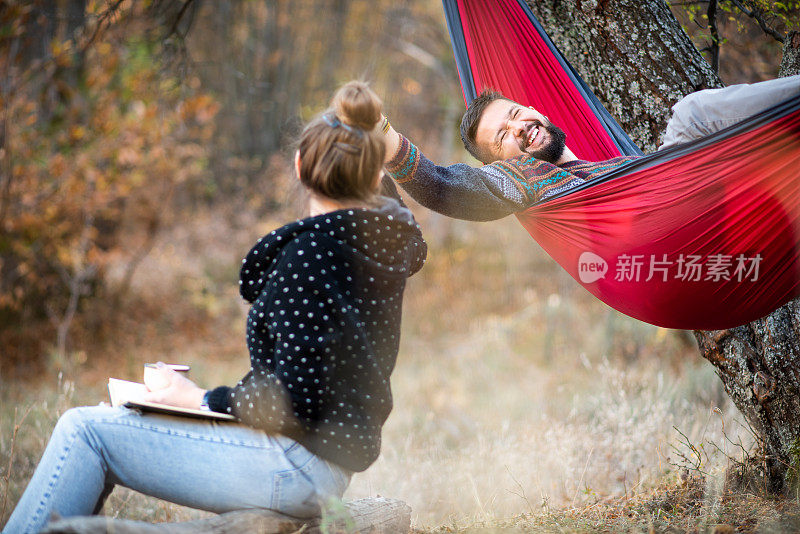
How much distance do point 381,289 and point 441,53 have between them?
26.2ft

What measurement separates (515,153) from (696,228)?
719 mm

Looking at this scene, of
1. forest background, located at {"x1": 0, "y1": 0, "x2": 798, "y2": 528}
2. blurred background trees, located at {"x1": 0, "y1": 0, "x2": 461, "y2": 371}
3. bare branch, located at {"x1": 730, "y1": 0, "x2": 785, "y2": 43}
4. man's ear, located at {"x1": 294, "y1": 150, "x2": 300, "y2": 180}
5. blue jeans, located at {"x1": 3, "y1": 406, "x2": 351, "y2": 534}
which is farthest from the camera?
blurred background trees, located at {"x1": 0, "y1": 0, "x2": 461, "y2": 371}

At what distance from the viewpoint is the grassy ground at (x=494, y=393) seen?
2.23m

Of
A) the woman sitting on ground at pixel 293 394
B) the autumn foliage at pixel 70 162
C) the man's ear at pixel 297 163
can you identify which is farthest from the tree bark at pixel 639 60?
the autumn foliage at pixel 70 162

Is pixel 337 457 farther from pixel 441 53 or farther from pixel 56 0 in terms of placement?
pixel 441 53

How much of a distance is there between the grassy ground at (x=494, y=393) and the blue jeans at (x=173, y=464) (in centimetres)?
60

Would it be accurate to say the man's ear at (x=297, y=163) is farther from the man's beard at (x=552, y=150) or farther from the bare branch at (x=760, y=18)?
the bare branch at (x=760, y=18)

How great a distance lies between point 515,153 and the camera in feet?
7.75

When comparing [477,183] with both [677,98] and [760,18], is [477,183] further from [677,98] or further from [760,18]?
[760,18]

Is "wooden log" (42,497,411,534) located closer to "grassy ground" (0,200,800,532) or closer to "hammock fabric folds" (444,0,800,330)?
"grassy ground" (0,200,800,532)

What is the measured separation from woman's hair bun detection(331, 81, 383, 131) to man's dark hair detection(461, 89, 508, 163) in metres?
0.97

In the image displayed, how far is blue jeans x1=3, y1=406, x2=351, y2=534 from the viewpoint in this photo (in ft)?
4.46

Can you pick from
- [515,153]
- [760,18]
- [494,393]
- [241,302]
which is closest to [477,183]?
[515,153]

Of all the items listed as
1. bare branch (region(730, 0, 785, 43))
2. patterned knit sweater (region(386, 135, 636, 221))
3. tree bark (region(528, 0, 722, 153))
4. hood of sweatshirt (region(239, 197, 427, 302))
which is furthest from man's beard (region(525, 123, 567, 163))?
hood of sweatshirt (region(239, 197, 427, 302))
